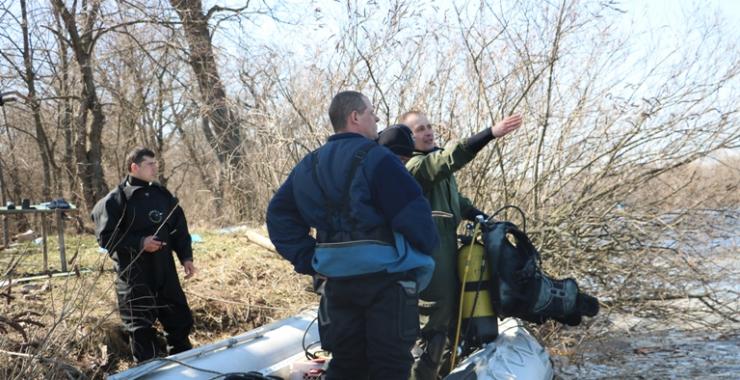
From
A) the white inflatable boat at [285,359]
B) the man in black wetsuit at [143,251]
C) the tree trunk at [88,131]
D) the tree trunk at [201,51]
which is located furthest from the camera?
the tree trunk at [88,131]

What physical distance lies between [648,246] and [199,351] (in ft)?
12.5

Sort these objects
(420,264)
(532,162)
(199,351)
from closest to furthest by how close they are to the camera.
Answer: (420,264), (199,351), (532,162)

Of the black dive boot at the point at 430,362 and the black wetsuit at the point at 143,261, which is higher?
the black wetsuit at the point at 143,261

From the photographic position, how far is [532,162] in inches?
246

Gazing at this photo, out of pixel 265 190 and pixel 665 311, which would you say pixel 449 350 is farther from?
pixel 265 190

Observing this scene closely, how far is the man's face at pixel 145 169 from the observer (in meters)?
4.62

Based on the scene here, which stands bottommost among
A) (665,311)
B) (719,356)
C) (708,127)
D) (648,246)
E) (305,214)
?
(719,356)

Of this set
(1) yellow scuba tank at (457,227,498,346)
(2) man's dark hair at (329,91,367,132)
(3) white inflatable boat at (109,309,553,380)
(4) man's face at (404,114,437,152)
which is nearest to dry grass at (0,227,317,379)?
(3) white inflatable boat at (109,309,553,380)

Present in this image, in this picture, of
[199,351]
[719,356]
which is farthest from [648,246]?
[199,351]

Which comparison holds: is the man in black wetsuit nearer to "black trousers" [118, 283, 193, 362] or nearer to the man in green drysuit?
"black trousers" [118, 283, 193, 362]

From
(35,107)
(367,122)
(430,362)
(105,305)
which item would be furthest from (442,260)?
(35,107)

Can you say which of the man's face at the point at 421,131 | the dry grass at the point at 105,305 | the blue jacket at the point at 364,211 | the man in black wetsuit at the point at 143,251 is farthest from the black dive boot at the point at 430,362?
the man in black wetsuit at the point at 143,251

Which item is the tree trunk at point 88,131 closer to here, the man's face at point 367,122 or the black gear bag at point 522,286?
the black gear bag at point 522,286

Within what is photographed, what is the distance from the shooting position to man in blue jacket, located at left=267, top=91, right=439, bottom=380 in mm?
2898
